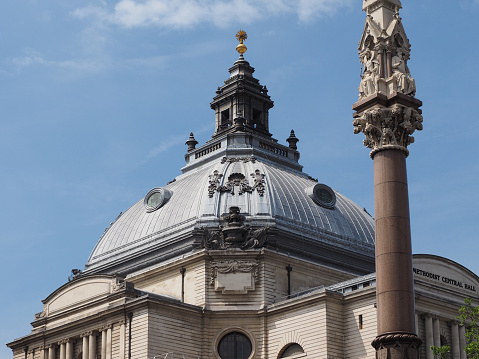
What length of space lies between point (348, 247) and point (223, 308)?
53.9ft

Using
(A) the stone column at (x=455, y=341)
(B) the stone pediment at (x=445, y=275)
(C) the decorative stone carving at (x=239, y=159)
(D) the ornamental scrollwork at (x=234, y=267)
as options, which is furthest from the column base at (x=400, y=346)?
(C) the decorative stone carving at (x=239, y=159)

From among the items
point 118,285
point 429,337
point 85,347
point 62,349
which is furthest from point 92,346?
point 429,337

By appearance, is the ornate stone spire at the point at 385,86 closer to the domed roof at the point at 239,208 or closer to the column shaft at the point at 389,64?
the column shaft at the point at 389,64

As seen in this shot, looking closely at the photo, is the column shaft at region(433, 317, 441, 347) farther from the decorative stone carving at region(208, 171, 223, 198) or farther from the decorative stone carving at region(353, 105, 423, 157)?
the decorative stone carving at region(353, 105, 423, 157)

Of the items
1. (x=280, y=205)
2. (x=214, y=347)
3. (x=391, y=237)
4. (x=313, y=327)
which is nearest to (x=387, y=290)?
(x=391, y=237)

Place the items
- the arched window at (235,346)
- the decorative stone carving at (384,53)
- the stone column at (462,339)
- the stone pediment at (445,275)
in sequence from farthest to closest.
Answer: the arched window at (235,346) < the stone pediment at (445,275) < the stone column at (462,339) < the decorative stone carving at (384,53)

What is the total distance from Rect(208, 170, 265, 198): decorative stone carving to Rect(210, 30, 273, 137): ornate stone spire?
41.9ft

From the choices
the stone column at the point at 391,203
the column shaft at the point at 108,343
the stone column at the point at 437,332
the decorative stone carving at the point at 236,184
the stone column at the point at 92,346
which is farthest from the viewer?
the decorative stone carving at the point at 236,184

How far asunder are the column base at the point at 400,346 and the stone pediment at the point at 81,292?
168ft

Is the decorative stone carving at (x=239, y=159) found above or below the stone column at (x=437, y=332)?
above

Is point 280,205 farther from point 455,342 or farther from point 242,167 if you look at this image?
point 455,342

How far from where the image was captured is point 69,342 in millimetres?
96688

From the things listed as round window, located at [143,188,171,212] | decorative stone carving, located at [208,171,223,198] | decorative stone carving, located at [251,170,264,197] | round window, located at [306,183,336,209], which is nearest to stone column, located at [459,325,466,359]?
round window, located at [306,183,336,209]

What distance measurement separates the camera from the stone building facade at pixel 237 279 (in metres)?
88.1
